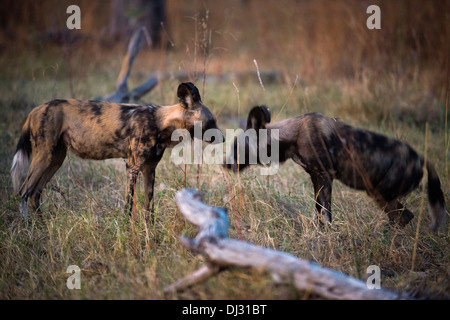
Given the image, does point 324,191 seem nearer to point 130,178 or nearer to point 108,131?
point 130,178

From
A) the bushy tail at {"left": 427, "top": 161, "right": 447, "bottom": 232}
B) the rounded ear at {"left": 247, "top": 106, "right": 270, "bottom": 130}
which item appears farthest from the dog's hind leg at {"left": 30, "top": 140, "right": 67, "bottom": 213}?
the bushy tail at {"left": 427, "top": 161, "right": 447, "bottom": 232}

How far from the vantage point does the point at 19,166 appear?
354 cm

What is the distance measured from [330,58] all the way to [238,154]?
17.0 ft

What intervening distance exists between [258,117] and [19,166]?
2076 mm

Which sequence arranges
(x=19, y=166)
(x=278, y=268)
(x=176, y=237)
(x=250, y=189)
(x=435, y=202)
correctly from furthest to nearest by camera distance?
(x=250, y=189) → (x=19, y=166) → (x=435, y=202) → (x=176, y=237) → (x=278, y=268)

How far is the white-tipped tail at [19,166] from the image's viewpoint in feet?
11.6

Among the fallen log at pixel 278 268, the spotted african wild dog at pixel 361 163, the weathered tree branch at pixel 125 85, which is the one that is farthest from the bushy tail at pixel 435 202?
the weathered tree branch at pixel 125 85

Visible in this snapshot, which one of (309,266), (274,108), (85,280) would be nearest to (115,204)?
(85,280)

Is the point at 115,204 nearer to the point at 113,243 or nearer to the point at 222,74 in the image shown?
the point at 113,243

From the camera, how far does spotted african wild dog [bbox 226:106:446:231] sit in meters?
3.30

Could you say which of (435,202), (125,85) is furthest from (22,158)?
(435,202)

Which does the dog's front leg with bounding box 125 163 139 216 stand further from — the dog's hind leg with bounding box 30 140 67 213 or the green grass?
the dog's hind leg with bounding box 30 140 67 213

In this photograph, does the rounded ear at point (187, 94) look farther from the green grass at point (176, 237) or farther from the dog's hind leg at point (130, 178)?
the green grass at point (176, 237)

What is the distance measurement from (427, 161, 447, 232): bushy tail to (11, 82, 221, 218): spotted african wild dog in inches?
69.1
